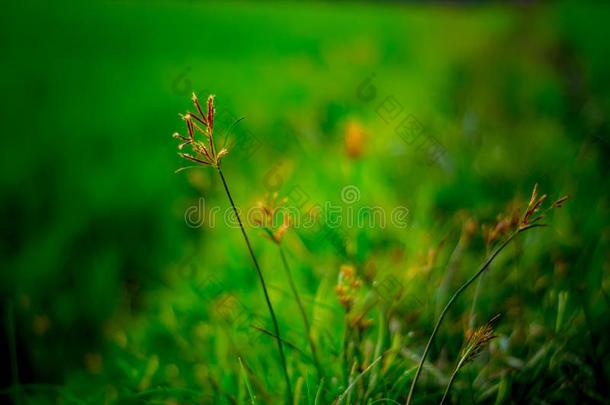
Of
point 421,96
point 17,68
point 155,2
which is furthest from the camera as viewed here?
point 155,2

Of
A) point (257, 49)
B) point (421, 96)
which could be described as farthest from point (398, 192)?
point (257, 49)

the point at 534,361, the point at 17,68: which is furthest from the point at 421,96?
the point at 17,68

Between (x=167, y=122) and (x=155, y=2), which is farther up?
(x=155, y=2)

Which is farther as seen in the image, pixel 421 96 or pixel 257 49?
pixel 257 49

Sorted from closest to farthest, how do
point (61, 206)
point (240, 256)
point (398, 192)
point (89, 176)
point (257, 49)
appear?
point (240, 256) < point (398, 192) < point (61, 206) < point (89, 176) < point (257, 49)

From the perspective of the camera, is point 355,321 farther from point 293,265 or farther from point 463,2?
point 463,2

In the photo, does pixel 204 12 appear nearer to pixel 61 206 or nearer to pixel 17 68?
pixel 17 68

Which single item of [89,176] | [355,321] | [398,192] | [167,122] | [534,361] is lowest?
[534,361]
